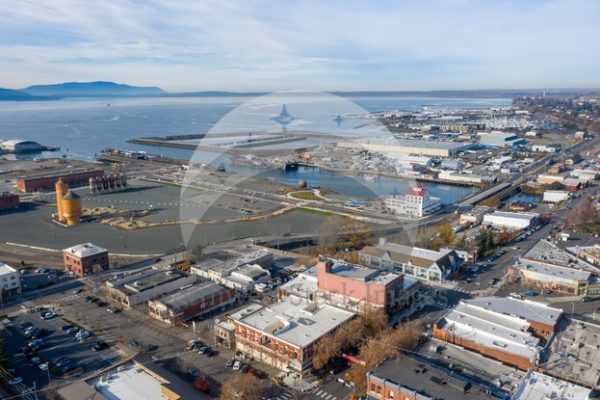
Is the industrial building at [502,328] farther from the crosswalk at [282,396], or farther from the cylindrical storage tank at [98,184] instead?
the cylindrical storage tank at [98,184]

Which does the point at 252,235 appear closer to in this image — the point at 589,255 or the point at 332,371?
the point at 332,371

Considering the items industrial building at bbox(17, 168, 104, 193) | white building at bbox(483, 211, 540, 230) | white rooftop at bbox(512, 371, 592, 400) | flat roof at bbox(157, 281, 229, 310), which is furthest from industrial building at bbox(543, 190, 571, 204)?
industrial building at bbox(17, 168, 104, 193)

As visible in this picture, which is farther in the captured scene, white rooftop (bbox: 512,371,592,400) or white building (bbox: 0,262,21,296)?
white building (bbox: 0,262,21,296)

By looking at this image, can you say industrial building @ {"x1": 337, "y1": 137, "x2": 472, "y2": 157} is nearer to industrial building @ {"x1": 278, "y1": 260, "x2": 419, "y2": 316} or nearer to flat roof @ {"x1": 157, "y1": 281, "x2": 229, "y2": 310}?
industrial building @ {"x1": 278, "y1": 260, "x2": 419, "y2": 316}

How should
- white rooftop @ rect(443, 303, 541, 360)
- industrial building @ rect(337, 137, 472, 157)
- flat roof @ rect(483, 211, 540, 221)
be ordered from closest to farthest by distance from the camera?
white rooftop @ rect(443, 303, 541, 360)
flat roof @ rect(483, 211, 540, 221)
industrial building @ rect(337, 137, 472, 157)

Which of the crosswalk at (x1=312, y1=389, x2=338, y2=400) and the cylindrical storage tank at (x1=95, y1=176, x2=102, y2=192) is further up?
the cylindrical storage tank at (x1=95, y1=176, x2=102, y2=192)

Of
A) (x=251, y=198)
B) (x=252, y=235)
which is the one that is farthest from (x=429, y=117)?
(x=252, y=235)
